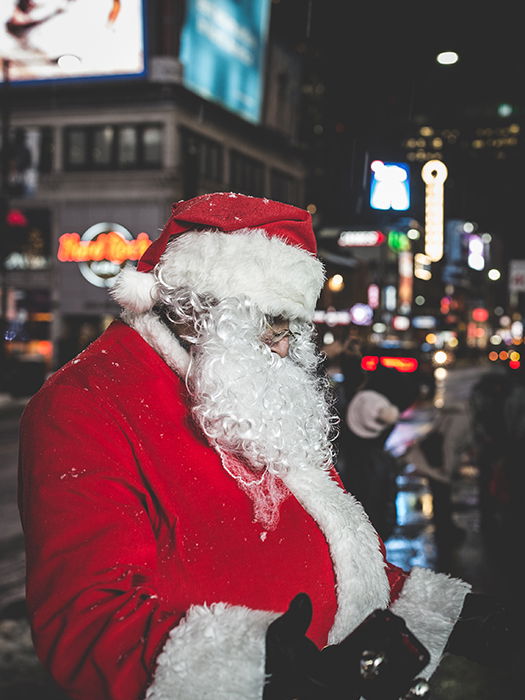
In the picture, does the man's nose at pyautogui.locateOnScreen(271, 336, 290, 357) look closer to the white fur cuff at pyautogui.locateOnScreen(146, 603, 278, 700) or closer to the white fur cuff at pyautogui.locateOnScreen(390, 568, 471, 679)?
the white fur cuff at pyautogui.locateOnScreen(390, 568, 471, 679)

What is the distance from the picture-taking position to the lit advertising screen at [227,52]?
33281 mm

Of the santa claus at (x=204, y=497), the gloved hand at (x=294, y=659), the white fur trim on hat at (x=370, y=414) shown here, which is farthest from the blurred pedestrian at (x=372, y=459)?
the gloved hand at (x=294, y=659)

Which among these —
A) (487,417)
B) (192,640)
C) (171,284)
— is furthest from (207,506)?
(487,417)

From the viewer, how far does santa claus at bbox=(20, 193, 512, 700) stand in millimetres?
1291

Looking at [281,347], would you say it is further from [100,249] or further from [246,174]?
[246,174]

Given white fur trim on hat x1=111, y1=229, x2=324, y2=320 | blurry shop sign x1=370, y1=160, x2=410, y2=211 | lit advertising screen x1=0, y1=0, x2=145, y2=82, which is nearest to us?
white fur trim on hat x1=111, y1=229, x2=324, y2=320

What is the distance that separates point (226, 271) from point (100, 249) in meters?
31.3

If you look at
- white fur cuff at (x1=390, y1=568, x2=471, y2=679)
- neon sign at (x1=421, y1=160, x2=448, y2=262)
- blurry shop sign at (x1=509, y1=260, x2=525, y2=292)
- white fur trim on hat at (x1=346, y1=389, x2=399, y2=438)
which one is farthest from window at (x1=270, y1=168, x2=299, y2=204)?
white fur cuff at (x1=390, y1=568, x2=471, y2=679)

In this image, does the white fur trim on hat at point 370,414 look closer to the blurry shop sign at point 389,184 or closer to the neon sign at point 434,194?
the blurry shop sign at point 389,184

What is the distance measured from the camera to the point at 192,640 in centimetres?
131

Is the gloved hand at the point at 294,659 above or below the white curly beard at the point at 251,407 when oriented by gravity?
below

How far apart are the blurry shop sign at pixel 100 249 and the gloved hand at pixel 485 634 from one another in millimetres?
30409

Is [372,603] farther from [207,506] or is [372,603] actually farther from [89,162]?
[89,162]

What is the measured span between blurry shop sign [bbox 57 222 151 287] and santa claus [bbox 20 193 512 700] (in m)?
30.0
